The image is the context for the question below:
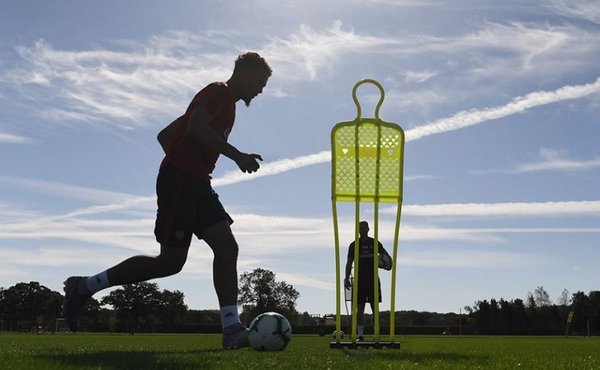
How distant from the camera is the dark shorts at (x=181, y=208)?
6.30m

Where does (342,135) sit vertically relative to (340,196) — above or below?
above

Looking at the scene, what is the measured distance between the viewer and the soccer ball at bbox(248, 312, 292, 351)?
21.2ft

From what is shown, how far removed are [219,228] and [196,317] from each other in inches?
5578

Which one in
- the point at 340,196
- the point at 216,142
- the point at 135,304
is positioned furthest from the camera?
the point at 135,304

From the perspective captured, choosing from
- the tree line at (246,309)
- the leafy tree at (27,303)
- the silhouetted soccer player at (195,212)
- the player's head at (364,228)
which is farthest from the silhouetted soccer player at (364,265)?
the leafy tree at (27,303)

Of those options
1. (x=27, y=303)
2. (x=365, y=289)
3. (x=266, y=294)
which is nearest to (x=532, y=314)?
(x=266, y=294)

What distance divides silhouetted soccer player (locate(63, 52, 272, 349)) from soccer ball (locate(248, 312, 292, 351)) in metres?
0.11

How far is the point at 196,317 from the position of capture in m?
144

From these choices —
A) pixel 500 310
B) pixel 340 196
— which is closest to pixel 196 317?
pixel 500 310

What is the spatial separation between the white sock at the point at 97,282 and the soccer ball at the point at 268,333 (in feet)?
4.84

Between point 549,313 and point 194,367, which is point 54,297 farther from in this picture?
point 194,367

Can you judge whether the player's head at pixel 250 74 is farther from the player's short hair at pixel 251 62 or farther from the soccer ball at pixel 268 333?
the soccer ball at pixel 268 333

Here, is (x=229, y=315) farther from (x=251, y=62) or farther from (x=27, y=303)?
(x=27, y=303)

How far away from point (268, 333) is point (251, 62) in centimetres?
264
